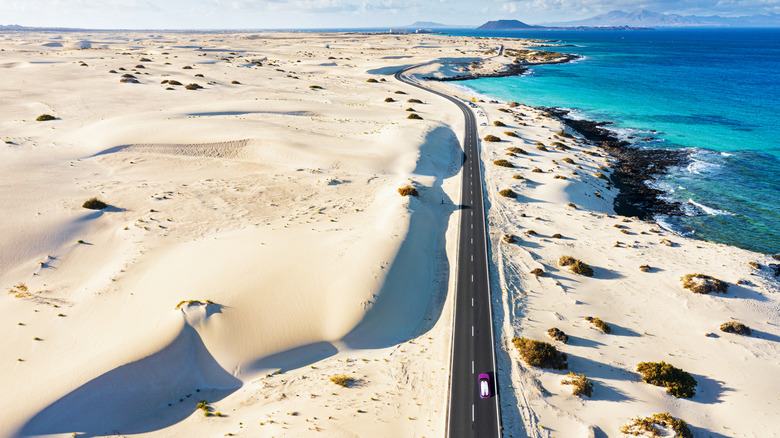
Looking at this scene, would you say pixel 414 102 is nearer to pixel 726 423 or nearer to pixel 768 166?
pixel 768 166

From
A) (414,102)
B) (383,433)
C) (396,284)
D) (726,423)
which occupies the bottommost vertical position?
(726,423)

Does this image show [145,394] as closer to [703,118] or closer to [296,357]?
[296,357]

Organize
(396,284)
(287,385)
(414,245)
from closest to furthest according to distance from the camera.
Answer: (287,385), (396,284), (414,245)

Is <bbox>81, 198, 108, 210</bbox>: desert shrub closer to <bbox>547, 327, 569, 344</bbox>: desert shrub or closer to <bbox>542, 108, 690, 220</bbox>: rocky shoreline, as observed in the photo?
<bbox>547, 327, 569, 344</bbox>: desert shrub

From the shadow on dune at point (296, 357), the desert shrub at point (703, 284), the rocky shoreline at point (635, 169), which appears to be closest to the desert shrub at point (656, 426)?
the desert shrub at point (703, 284)

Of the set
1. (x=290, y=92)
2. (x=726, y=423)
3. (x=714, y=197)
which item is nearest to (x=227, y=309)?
(x=726, y=423)

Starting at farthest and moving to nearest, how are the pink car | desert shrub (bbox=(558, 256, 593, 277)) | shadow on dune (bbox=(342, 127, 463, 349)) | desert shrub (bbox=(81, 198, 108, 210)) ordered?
desert shrub (bbox=(81, 198, 108, 210))
desert shrub (bbox=(558, 256, 593, 277))
shadow on dune (bbox=(342, 127, 463, 349))
the pink car

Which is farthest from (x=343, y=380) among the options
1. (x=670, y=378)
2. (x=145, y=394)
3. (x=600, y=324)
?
(x=670, y=378)

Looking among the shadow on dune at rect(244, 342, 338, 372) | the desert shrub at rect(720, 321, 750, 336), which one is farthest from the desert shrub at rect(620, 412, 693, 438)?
the shadow on dune at rect(244, 342, 338, 372)
